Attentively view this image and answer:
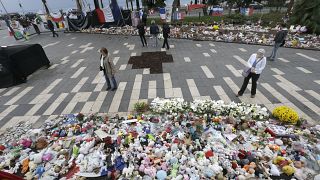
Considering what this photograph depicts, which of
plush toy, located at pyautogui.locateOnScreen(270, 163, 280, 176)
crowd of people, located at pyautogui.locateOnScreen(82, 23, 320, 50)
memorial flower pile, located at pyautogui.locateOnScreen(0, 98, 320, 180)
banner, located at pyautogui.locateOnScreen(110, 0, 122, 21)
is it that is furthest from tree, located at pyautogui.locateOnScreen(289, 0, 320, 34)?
banner, located at pyautogui.locateOnScreen(110, 0, 122, 21)

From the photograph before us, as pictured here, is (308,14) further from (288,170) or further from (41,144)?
(41,144)

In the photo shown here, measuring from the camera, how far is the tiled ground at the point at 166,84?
7.03 metres

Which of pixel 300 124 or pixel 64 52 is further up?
pixel 64 52

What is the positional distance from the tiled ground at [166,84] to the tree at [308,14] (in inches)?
203

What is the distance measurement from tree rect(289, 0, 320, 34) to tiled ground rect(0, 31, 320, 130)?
5.16 m

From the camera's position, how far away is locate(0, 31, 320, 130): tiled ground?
23.1 feet

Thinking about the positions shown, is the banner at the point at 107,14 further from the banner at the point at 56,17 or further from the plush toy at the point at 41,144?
the plush toy at the point at 41,144

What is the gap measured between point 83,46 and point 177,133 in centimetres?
1338

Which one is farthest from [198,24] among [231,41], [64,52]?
[64,52]

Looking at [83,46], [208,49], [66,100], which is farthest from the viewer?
[83,46]

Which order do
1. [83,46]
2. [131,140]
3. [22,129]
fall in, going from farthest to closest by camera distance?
[83,46] < [22,129] < [131,140]

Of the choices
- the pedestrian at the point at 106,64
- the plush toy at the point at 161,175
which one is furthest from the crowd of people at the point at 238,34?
the plush toy at the point at 161,175

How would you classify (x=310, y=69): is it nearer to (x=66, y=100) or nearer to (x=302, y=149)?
(x=302, y=149)

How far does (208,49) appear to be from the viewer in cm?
1327
